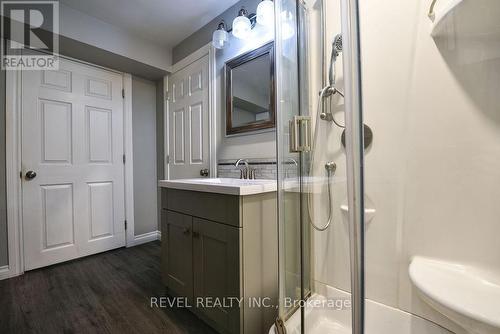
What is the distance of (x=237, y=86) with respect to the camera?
177cm

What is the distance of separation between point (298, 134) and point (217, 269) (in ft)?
2.62

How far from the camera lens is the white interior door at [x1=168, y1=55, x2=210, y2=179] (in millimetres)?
2051

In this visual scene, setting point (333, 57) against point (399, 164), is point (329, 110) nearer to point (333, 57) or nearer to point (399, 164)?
point (333, 57)

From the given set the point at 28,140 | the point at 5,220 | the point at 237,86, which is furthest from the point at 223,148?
the point at 5,220

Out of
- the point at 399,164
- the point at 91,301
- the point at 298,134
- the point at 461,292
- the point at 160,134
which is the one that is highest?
the point at 160,134

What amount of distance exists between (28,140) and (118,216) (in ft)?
3.44

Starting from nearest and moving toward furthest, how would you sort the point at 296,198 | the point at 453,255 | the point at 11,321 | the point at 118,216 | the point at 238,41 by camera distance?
the point at 453,255 < the point at 296,198 < the point at 11,321 < the point at 238,41 < the point at 118,216

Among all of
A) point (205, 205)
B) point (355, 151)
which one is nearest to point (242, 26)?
point (205, 205)

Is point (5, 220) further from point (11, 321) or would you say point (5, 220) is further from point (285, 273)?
point (285, 273)

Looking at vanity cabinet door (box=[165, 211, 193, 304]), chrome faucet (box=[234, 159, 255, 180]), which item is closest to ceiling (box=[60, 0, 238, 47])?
chrome faucet (box=[234, 159, 255, 180])

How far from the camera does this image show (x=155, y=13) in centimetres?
188

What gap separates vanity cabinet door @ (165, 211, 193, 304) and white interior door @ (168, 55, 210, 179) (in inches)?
28.1

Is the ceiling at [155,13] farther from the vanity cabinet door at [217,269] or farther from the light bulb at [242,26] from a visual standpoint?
the vanity cabinet door at [217,269]

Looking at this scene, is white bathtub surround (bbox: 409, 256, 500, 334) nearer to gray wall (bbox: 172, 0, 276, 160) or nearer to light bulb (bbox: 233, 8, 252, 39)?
gray wall (bbox: 172, 0, 276, 160)
